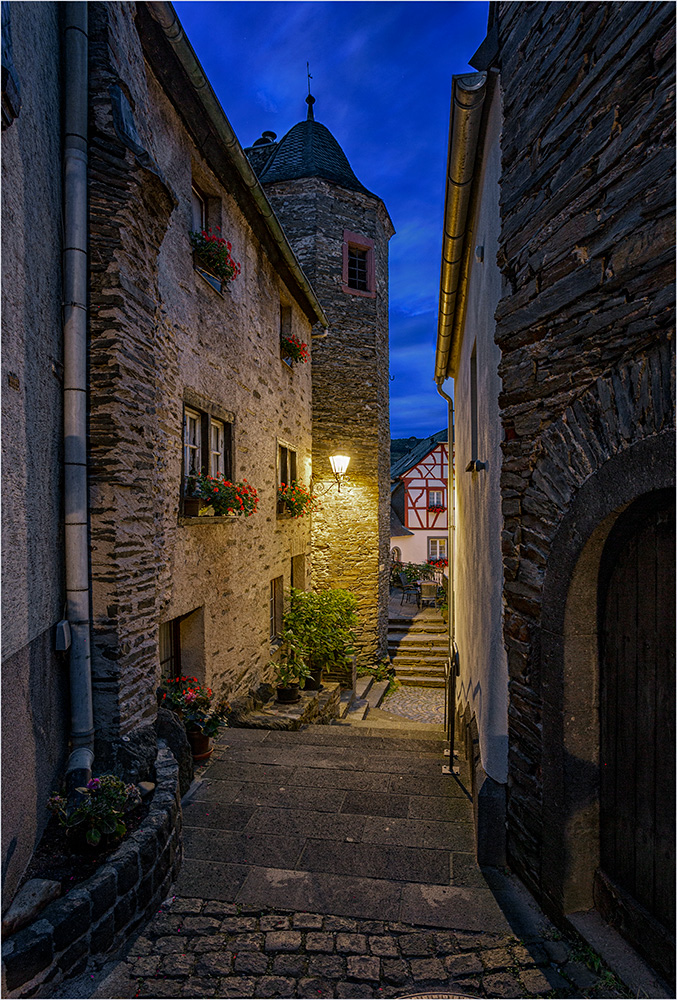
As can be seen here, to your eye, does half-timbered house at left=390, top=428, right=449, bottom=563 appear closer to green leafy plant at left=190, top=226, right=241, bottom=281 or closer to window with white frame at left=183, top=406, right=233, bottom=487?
window with white frame at left=183, top=406, right=233, bottom=487

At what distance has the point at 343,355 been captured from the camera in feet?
37.9

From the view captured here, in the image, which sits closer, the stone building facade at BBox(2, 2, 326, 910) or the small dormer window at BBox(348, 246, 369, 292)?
the stone building facade at BBox(2, 2, 326, 910)

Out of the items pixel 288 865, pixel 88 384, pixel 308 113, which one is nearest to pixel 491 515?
pixel 288 865

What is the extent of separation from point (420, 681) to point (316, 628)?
15.5ft

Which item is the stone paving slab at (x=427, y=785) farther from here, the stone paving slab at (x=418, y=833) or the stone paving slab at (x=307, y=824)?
the stone paving slab at (x=307, y=824)

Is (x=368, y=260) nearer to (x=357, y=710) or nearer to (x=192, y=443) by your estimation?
(x=192, y=443)

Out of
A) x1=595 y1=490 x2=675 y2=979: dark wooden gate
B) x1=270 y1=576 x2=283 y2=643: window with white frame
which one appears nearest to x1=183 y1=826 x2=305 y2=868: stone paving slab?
x1=595 y1=490 x2=675 y2=979: dark wooden gate

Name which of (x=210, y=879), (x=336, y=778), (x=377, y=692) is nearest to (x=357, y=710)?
(x=377, y=692)

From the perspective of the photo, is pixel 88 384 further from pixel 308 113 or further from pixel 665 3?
pixel 308 113

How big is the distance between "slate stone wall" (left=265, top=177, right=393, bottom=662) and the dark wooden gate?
29.2 feet

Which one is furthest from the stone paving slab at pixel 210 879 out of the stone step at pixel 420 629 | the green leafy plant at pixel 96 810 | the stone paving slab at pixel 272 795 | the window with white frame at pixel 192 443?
the stone step at pixel 420 629

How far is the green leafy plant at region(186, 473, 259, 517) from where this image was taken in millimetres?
5246

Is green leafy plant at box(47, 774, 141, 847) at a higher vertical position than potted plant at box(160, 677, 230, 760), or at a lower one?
higher

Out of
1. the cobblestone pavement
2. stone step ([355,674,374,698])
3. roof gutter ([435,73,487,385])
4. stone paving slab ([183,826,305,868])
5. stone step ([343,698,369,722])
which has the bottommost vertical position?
the cobblestone pavement
